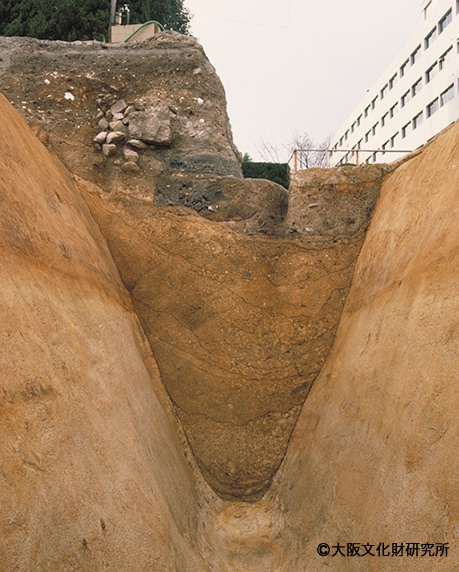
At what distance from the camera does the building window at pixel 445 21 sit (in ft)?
62.3

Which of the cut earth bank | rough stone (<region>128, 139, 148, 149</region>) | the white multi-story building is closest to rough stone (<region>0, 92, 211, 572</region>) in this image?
the cut earth bank

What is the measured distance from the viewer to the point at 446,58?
19188mm

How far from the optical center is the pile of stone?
4.36 meters

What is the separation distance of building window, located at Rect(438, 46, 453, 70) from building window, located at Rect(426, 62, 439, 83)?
33cm

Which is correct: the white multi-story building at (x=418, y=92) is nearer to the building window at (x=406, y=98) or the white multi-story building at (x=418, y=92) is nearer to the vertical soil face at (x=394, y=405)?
the building window at (x=406, y=98)

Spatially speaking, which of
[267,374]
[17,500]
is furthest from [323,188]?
[17,500]

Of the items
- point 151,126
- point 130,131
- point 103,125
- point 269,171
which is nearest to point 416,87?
point 269,171

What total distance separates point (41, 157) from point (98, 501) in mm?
2546

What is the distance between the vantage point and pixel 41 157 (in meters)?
3.42

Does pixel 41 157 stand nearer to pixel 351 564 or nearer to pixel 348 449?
pixel 348 449

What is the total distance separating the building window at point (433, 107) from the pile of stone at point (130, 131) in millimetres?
18998

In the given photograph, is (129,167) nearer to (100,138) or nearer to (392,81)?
(100,138)

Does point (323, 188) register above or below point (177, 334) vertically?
above

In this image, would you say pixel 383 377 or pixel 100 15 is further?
pixel 100 15
